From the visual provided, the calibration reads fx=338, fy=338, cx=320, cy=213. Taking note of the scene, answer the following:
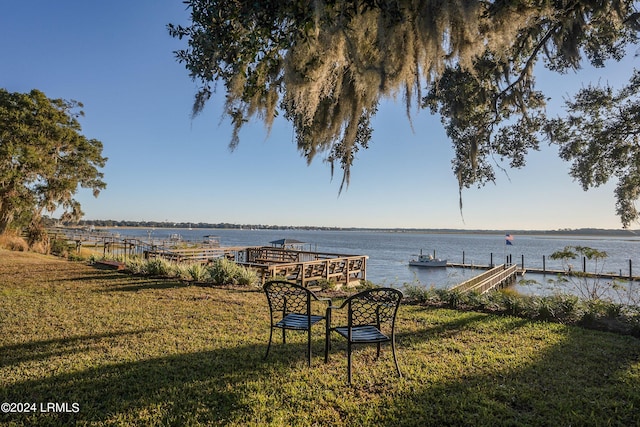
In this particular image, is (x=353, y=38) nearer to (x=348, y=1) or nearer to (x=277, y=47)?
(x=348, y=1)

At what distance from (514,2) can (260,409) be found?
149 inches

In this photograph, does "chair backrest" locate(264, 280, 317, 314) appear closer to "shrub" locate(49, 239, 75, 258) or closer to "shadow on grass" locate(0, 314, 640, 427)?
"shadow on grass" locate(0, 314, 640, 427)

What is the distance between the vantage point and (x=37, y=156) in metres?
13.6

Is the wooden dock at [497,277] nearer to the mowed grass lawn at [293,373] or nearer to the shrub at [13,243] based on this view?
the mowed grass lawn at [293,373]

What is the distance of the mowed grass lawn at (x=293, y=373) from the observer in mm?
2291

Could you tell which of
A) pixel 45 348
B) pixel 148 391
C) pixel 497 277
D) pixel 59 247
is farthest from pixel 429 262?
pixel 148 391

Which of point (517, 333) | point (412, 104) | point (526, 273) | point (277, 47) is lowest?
point (526, 273)

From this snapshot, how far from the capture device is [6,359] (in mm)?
3191

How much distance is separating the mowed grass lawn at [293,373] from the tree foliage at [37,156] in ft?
38.8

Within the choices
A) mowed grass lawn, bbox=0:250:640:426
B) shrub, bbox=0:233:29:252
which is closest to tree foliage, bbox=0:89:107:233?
shrub, bbox=0:233:29:252

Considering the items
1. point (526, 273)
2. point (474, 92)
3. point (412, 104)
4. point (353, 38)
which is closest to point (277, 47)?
point (353, 38)

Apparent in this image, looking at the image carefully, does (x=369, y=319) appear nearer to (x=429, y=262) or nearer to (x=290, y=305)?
(x=290, y=305)

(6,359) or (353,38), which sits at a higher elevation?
(353,38)

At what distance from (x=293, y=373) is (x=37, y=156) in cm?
1580
